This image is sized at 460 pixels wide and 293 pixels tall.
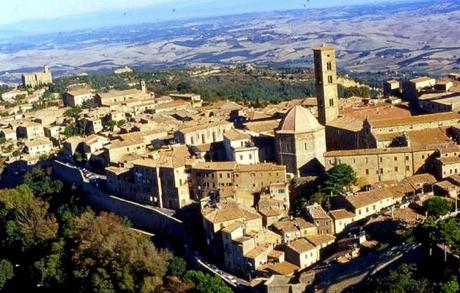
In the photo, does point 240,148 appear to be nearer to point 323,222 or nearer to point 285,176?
point 285,176

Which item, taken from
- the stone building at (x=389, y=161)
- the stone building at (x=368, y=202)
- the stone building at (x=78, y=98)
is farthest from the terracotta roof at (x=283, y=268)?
the stone building at (x=78, y=98)

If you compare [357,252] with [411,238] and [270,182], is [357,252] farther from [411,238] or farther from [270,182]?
[270,182]

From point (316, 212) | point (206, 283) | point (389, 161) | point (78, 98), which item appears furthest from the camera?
point (78, 98)

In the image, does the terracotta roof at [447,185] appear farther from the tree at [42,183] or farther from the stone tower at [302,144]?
the tree at [42,183]

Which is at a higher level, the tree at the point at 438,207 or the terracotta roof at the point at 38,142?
the tree at the point at 438,207

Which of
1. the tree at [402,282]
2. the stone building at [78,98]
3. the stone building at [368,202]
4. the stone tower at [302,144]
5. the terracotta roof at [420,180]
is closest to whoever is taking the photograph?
the tree at [402,282]

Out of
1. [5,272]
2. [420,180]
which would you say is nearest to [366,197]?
[420,180]

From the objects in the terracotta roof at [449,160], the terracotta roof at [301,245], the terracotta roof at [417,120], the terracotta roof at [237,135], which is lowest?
the terracotta roof at [301,245]
